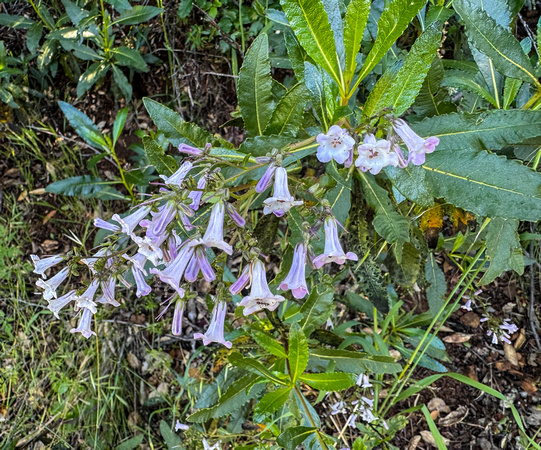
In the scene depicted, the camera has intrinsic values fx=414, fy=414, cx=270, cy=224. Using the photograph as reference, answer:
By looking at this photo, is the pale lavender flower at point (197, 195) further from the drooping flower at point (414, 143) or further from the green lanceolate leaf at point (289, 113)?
the drooping flower at point (414, 143)

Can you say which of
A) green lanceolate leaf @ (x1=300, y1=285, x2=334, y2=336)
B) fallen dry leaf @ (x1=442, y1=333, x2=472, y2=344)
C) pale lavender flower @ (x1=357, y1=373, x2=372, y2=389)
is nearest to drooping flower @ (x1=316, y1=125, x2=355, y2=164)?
green lanceolate leaf @ (x1=300, y1=285, x2=334, y2=336)

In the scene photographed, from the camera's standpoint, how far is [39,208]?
3598 mm

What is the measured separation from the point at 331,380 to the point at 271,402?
27cm

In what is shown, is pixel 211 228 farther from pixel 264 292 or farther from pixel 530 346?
pixel 530 346

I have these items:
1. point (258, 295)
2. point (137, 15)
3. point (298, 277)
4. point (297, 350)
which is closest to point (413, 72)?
point (298, 277)

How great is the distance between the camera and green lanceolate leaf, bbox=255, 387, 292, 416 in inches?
67.8

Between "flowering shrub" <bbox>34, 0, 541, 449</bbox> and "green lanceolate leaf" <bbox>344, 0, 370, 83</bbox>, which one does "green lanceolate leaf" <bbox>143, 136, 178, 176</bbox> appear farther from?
"green lanceolate leaf" <bbox>344, 0, 370, 83</bbox>

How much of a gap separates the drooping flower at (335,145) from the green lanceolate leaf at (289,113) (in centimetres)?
31

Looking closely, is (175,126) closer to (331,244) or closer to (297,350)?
(331,244)

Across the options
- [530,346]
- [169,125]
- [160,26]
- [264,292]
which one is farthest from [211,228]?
[160,26]

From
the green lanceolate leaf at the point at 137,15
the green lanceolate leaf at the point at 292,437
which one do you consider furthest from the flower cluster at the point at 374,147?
the green lanceolate leaf at the point at 137,15

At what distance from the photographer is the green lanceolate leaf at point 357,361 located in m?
1.84

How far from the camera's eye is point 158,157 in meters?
1.67

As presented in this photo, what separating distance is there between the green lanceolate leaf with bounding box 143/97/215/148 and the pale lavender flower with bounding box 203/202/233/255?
43 cm
